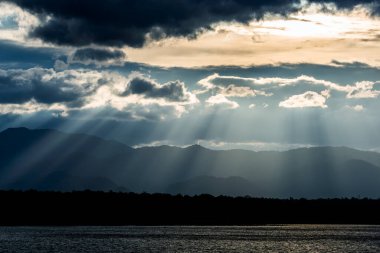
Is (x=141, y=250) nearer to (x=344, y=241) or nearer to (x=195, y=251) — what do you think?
(x=195, y=251)

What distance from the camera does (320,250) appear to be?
474 ft

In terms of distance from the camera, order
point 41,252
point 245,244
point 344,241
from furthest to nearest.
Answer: point 344,241
point 245,244
point 41,252

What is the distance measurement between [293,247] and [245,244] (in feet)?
45.0

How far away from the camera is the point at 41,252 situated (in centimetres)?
12875

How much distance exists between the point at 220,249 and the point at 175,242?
79.2ft

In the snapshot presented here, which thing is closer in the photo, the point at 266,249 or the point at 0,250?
the point at 0,250

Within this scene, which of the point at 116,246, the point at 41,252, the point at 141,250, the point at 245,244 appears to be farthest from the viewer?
the point at 245,244

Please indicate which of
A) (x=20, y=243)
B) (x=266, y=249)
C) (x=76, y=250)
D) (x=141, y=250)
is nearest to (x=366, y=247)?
(x=266, y=249)

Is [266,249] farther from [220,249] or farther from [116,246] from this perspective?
[116,246]

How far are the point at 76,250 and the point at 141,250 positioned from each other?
12.7 meters

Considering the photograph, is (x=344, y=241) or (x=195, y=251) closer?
(x=195, y=251)

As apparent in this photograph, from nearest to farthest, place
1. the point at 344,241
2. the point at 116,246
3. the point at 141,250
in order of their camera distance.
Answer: the point at 141,250
the point at 116,246
the point at 344,241

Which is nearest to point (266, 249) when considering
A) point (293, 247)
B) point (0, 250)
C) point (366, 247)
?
point (293, 247)

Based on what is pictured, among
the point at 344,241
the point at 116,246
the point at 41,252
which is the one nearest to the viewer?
the point at 41,252
